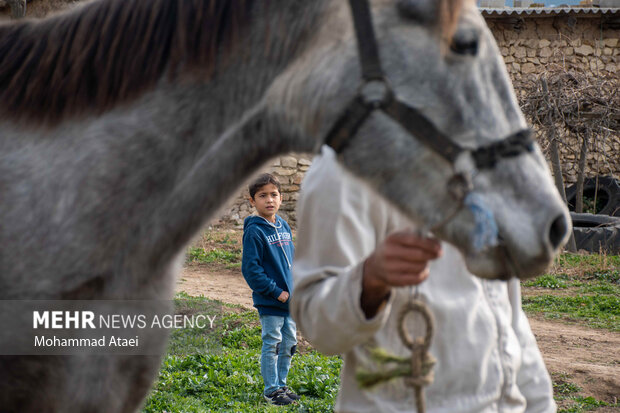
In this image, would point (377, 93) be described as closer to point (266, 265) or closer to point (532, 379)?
point (532, 379)

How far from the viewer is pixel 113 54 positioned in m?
1.43

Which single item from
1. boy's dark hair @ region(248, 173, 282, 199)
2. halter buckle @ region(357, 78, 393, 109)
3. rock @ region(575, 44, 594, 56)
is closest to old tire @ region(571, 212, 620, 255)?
rock @ region(575, 44, 594, 56)

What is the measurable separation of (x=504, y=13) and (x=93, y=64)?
1315 cm

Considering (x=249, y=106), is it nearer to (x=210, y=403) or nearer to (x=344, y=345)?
(x=344, y=345)

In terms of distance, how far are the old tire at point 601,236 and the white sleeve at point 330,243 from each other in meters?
9.04

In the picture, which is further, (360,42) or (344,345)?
(344,345)

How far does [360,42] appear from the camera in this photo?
1.28 metres

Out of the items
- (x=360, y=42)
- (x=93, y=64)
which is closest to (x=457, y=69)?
(x=360, y=42)

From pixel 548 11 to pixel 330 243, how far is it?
43.7 ft

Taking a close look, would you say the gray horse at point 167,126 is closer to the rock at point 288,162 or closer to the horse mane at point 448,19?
the horse mane at point 448,19

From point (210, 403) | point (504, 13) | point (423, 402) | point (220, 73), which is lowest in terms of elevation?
point (210, 403)

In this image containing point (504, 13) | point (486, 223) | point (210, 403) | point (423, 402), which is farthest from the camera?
point (504, 13)

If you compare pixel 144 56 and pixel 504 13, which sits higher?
pixel 504 13

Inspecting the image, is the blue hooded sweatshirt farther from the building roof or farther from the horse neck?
the building roof
